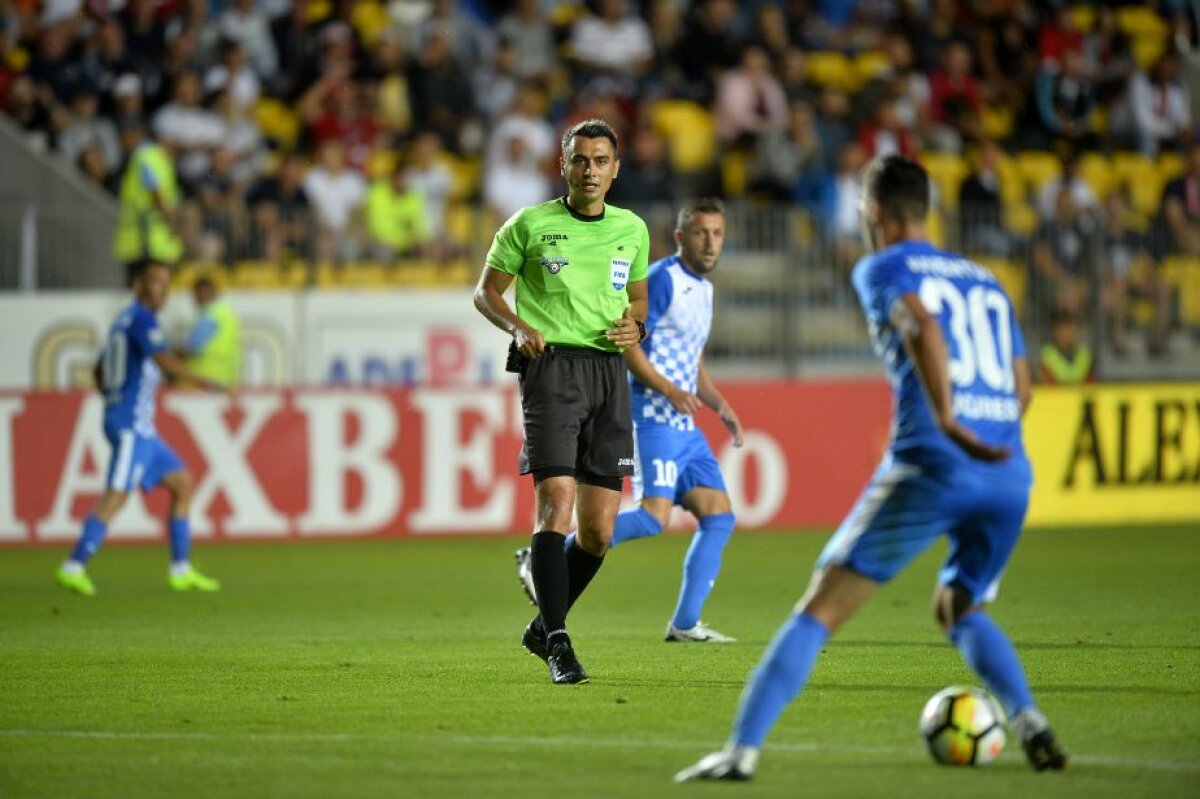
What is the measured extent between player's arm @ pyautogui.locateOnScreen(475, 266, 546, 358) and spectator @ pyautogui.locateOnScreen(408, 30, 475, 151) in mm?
13393

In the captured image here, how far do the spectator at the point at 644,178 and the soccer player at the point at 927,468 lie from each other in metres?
14.9

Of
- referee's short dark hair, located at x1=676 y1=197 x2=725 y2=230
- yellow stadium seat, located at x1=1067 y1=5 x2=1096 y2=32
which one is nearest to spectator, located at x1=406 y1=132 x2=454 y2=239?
yellow stadium seat, located at x1=1067 y1=5 x2=1096 y2=32

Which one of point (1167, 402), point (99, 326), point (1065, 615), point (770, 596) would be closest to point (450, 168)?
point (99, 326)

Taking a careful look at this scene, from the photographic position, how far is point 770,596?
14422 millimetres

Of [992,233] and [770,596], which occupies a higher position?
[992,233]

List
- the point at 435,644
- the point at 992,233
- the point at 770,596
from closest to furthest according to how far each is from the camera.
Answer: the point at 435,644, the point at 770,596, the point at 992,233

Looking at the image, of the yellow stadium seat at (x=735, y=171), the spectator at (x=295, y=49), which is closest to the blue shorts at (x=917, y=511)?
the yellow stadium seat at (x=735, y=171)

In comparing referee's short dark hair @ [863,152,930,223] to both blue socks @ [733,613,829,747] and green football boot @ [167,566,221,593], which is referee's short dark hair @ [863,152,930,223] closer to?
blue socks @ [733,613,829,747]

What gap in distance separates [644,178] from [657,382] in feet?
38.0

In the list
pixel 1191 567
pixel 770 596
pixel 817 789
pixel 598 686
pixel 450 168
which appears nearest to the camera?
pixel 817 789

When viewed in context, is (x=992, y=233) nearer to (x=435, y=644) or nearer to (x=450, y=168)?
(x=450, y=168)

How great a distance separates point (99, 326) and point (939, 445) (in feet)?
47.4

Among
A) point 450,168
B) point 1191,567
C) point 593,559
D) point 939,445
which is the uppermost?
point 450,168

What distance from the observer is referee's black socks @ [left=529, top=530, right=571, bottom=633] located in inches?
371
